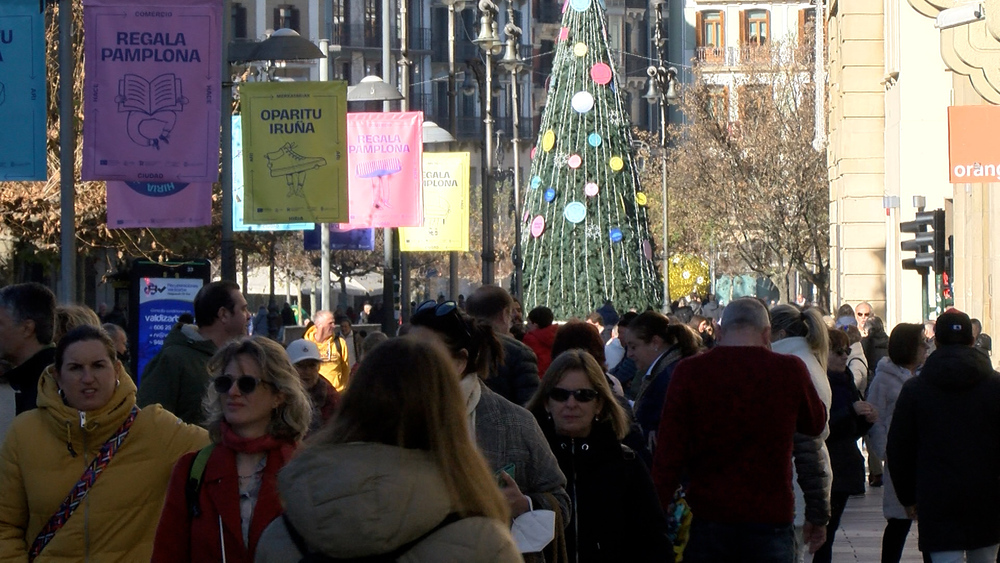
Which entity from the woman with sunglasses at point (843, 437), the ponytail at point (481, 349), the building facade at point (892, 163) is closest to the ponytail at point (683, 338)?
the woman with sunglasses at point (843, 437)

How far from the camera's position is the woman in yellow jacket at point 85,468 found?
5.31 meters

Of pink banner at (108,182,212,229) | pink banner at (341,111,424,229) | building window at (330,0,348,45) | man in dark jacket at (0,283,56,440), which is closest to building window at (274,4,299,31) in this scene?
building window at (330,0,348,45)

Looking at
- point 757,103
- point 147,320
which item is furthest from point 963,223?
point 757,103

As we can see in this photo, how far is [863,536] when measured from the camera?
12.9 meters

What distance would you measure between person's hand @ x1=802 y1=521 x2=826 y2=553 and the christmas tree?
22528 mm

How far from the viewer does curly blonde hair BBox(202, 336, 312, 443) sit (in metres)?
5.00

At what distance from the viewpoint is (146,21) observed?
11.6m

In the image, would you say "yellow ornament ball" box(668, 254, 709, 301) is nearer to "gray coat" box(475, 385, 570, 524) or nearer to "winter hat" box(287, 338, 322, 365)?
"winter hat" box(287, 338, 322, 365)

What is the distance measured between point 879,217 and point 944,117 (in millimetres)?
5189

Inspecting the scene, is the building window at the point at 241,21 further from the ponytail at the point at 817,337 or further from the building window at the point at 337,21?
the ponytail at the point at 817,337

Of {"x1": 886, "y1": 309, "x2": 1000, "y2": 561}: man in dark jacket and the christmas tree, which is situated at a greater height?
the christmas tree

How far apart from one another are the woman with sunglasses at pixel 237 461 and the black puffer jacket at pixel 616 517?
3.59 ft

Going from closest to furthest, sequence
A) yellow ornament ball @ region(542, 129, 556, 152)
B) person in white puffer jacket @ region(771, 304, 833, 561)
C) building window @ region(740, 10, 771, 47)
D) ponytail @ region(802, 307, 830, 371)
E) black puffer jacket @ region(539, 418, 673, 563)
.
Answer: black puffer jacket @ region(539, 418, 673, 563)
person in white puffer jacket @ region(771, 304, 833, 561)
ponytail @ region(802, 307, 830, 371)
yellow ornament ball @ region(542, 129, 556, 152)
building window @ region(740, 10, 771, 47)

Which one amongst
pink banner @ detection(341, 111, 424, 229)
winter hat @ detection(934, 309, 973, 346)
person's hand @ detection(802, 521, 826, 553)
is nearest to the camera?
person's hand @ detection(802, 521, 826, 553)
